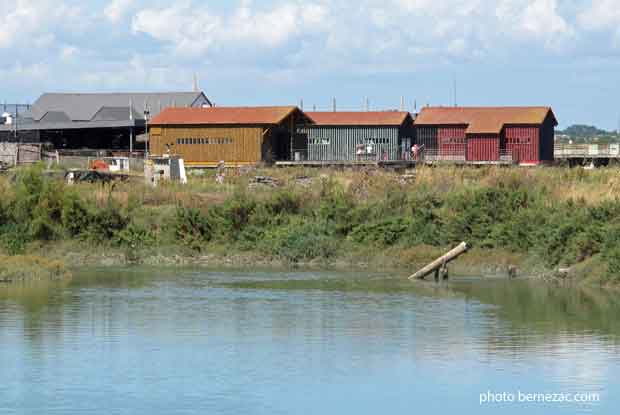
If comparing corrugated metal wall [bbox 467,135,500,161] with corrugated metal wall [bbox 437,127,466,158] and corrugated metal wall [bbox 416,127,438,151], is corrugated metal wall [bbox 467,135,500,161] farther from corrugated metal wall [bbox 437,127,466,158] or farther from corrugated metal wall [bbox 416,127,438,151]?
corrugated metal wall [bbox 416,127,438,151]

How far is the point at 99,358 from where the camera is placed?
23781 millimetres

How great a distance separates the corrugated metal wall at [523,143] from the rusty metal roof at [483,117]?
43cm

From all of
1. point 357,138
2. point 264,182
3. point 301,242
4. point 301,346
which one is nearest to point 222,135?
point 357,138

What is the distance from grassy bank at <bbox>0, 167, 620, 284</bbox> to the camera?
1502 inches

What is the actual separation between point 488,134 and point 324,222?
27.3 meters

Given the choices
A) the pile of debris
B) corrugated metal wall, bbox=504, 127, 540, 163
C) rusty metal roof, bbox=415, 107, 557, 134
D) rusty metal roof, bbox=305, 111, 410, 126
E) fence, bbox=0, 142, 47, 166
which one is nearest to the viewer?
the pile of debris

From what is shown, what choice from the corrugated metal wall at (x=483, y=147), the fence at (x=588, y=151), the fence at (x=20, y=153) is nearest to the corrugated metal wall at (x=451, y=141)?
the corrugated metal wall at (x=483, y=147)

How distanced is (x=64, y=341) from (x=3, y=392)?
4.70m

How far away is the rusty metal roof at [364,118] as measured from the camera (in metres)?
68.6

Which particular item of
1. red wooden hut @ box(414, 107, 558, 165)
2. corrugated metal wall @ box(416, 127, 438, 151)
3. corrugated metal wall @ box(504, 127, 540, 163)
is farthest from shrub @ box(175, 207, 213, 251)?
corrugated metal wall @ box(416, 127, 438, 151)

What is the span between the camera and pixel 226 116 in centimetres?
6681

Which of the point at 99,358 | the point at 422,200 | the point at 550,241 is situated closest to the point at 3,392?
the point at 99,358

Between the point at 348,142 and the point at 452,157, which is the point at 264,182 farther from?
the point at 452,157

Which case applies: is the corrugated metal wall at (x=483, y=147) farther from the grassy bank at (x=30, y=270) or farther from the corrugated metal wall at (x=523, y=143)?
the grassy bank at (x=30, y=270)
